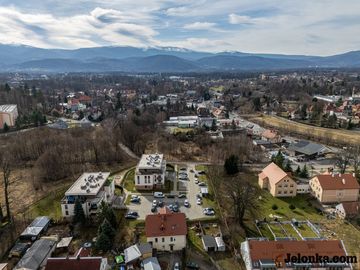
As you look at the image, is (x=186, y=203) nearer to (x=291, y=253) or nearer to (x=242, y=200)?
(x=242, y=200)

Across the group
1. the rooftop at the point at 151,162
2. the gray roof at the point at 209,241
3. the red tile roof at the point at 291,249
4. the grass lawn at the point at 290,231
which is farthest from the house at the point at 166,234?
the rooftop at the point at 151,162

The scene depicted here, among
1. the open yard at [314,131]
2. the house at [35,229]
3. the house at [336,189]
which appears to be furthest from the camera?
the open yard at [314,131]

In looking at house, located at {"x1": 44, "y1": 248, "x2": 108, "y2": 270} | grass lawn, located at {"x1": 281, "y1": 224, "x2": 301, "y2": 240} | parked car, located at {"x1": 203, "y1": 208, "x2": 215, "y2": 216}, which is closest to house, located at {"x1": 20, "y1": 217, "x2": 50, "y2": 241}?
house, located at {"x1": 44, "y1": 248, "x2": 108, "y2": 270}

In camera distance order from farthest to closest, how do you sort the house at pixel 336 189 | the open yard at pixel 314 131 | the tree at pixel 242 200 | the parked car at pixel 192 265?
the open yard at pixel 314 131, the house at pixel 336 189, the tree at pixel 242 200, the parked car at pixel 192 265

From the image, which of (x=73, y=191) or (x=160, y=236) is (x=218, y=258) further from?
(x=73, y=191)

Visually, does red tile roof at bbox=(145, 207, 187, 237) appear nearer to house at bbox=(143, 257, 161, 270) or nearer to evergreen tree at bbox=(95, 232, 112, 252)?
house at bbox=(143, 257, 161, 270)

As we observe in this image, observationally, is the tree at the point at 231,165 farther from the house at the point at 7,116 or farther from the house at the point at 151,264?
the house at the point at 7,116
